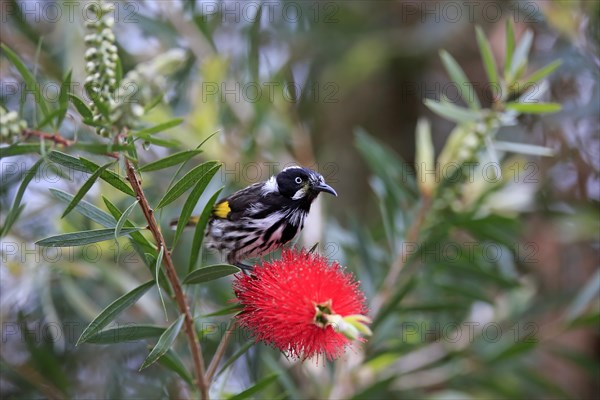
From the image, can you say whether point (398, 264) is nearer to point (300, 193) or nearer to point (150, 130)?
point (300, 193)

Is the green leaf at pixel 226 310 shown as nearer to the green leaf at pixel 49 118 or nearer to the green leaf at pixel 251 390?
the green leaf at pixel 251 390

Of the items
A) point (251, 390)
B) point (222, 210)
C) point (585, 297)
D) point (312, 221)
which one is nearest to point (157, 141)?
point (251, 390)

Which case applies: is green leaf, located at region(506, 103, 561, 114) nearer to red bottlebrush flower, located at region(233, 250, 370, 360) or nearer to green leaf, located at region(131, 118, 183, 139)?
red bottlebrush flower, located at region(233, 250, 370, 360)

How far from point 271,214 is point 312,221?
3.64 ft

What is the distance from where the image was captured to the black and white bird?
2.87m

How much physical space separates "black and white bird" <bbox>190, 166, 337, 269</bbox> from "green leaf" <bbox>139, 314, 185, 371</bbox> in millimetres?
785

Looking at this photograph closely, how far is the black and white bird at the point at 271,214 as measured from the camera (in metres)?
2.87

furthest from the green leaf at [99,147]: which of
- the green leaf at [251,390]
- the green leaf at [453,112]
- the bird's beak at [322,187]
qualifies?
the green leaf at [453,112]

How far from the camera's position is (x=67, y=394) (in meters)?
3.40

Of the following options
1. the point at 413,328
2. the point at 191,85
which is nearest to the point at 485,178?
the point at 413,328

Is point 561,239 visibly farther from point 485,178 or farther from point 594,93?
point 485,178

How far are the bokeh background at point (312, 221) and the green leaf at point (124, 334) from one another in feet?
1.57

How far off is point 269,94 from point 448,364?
1797 millimetres

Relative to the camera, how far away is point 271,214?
288 centimetres
